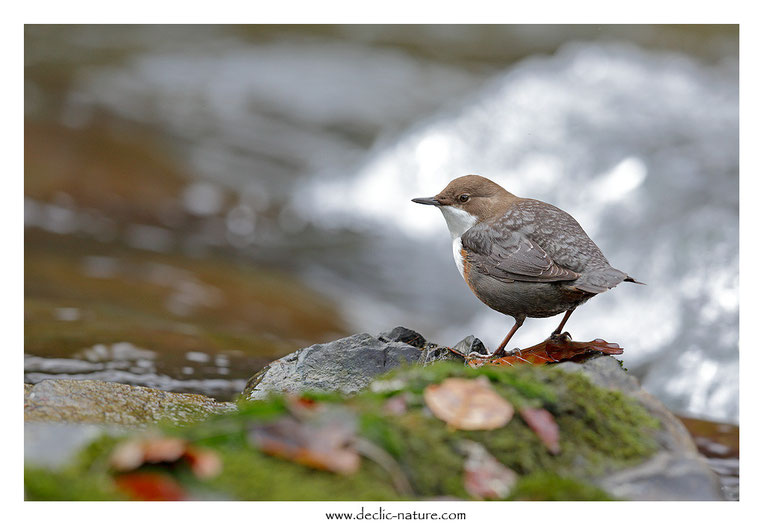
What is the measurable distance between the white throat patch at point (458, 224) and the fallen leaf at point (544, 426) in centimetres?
214

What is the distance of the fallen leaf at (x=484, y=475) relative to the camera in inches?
93.4

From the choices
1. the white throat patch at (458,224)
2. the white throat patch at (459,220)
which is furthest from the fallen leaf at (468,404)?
the white throat patch at (459,220)

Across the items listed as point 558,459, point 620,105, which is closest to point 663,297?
point 620,105

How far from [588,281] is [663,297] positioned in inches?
181

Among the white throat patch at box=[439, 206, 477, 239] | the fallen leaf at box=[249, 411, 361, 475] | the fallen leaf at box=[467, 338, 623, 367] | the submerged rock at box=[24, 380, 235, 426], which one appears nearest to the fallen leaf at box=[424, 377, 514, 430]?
the fallen leaf at box=[249, 411, 361, 475]

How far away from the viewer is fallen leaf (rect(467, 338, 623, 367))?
3924mm

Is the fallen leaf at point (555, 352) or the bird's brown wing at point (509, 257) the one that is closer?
the fallen leaf at point (555, 352)

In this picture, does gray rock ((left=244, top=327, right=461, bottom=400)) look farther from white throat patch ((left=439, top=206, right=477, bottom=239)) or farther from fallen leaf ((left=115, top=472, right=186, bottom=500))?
fallen leaf ((left=115, top=472, right=186, bottom=500))

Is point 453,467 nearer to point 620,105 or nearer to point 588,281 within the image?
point 588,281

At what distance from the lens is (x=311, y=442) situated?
7.30 ft

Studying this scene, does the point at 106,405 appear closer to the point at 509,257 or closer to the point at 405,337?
the point at 405,337

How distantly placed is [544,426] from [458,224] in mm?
2411

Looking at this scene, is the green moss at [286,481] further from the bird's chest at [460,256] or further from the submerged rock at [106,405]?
the bird's chest at [460,256]

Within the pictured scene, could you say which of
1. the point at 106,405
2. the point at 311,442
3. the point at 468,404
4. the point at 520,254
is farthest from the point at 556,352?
the point at 106,405
